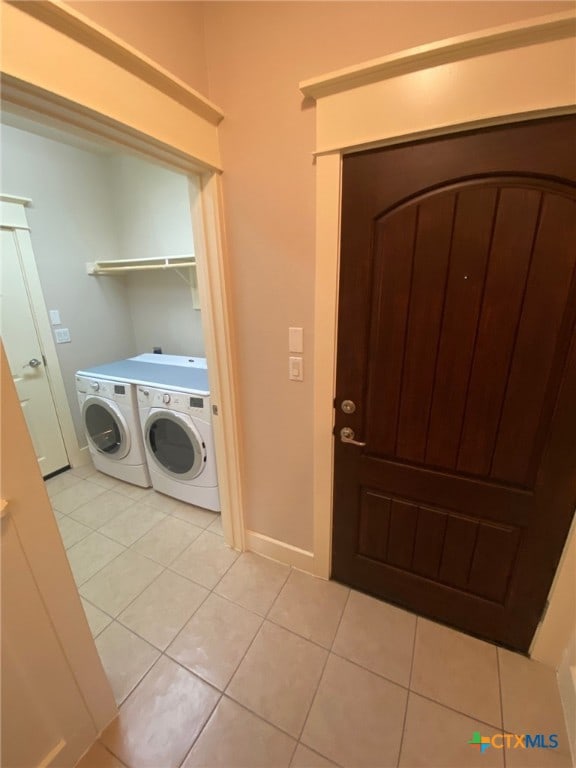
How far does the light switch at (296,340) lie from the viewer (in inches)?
54.1

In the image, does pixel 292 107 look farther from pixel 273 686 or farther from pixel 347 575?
pixel 273 686

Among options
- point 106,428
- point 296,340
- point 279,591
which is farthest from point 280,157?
point 106,428

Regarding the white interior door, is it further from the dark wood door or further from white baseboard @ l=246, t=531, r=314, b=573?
the dark wood door

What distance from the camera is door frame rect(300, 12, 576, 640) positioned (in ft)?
2.72

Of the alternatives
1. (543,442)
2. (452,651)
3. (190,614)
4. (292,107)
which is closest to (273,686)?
(190,614)

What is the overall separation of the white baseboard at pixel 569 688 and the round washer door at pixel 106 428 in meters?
2.59

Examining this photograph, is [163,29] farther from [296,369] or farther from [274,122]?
[296,369]

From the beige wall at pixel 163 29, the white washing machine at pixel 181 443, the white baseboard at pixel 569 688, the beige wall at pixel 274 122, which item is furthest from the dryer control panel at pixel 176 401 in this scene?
the white baseboard at pixel 569 688

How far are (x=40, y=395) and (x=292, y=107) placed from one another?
265 cm

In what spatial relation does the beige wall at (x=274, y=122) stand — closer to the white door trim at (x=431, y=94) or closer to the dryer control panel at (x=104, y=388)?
the white door trim at (x=431, y=94)

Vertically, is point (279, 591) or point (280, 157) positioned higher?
point (280, 157)

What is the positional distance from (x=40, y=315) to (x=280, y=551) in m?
2.48

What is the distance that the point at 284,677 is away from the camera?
1273 millimetres

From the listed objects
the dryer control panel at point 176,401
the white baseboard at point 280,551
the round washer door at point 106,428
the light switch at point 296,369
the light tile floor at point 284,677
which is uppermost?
the light switch at point 296,369
